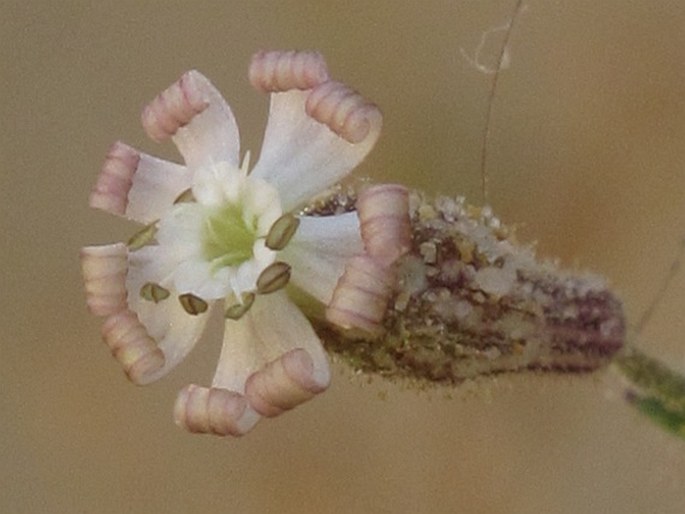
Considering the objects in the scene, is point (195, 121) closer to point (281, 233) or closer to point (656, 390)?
point (281, 233)

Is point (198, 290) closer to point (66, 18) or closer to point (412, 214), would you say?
point (412, 214)

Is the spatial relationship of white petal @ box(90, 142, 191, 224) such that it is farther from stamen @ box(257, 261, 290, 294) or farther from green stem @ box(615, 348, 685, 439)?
green stem @ box(615, 348, 685, 439)

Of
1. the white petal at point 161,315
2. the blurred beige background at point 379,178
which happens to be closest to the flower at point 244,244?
the white petal at point 161,315

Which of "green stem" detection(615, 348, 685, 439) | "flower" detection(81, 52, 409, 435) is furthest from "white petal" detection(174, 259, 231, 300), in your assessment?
"green stem" detection(615, 348, 685, 439)

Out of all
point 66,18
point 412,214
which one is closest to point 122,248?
point 412,214

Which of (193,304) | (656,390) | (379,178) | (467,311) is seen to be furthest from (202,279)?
(379,178)

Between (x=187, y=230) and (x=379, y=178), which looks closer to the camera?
(x=187, y=230)
